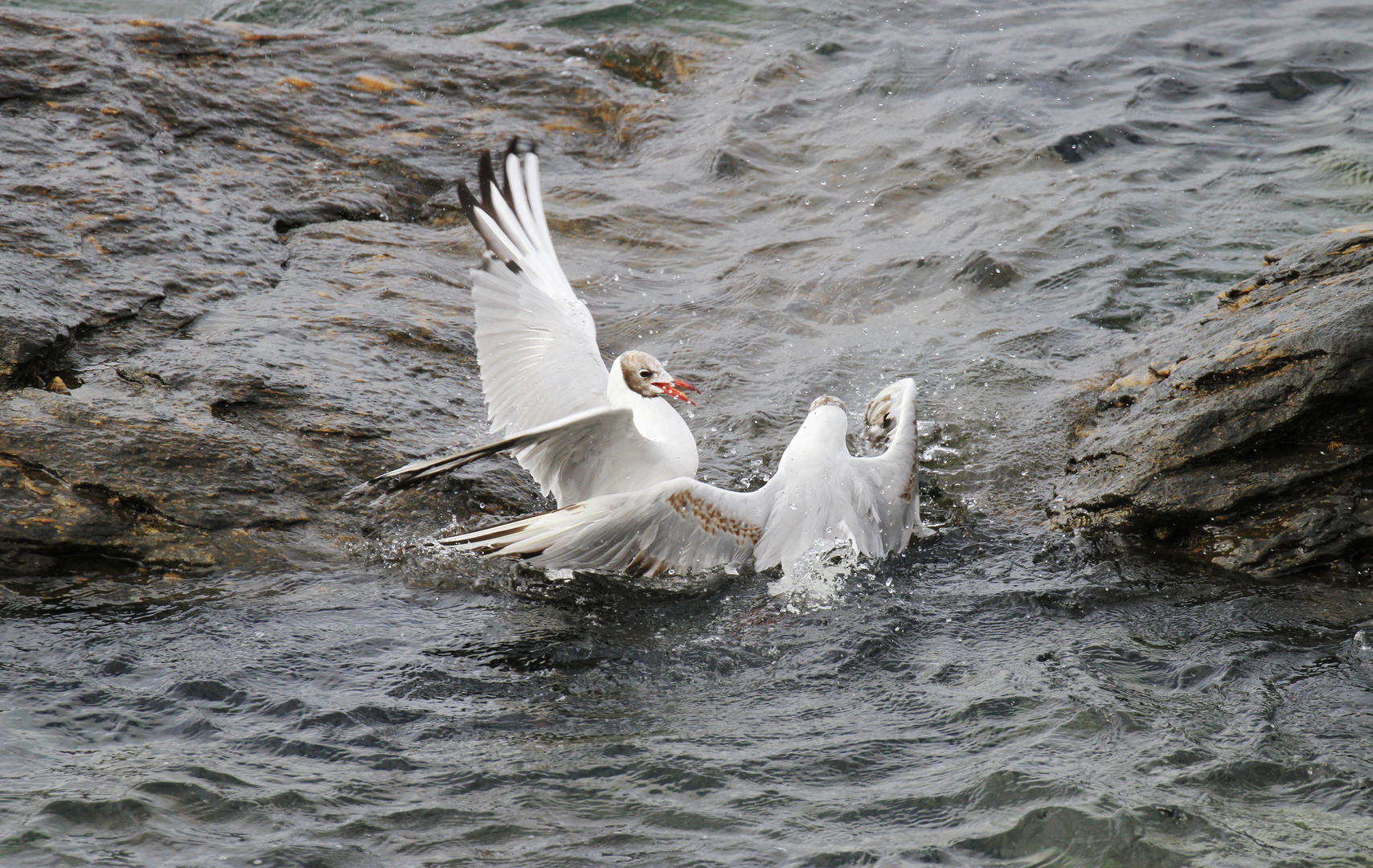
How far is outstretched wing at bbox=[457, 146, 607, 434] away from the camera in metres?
5.34

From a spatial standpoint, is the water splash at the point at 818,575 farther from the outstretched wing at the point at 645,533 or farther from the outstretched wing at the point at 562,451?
the outstretched wing at the point at 562,451

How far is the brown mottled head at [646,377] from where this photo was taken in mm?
5191

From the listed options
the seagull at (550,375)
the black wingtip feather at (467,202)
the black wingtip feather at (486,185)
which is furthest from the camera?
the black wingtip feather at (486,185)

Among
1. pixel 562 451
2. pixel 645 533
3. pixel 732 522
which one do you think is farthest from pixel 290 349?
pixel 732 522

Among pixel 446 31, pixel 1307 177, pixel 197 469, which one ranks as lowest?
pixel 197 469

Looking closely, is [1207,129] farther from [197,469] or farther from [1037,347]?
[197,469]

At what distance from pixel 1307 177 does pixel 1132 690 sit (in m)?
5.27

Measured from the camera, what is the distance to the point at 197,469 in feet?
15.5

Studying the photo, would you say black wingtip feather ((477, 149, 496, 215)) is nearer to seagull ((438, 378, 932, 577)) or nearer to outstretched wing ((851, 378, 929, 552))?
seagull ((438, 378, 932, 577))

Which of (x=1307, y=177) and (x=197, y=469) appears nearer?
(x=197, y=469)

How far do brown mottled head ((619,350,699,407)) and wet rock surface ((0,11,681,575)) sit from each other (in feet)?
2.34

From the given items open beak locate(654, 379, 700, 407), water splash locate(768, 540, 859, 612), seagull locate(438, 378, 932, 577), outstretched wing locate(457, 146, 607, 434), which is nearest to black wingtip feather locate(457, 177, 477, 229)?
outstretched wing locate(457, 146, 607, 434)

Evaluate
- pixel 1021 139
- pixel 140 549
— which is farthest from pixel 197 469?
pixel 1021 139

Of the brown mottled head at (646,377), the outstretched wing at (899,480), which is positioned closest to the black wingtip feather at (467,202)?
the brown mottled head at (646,377)
